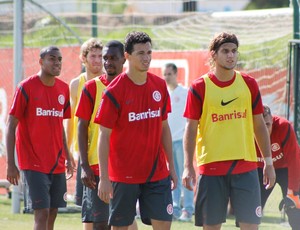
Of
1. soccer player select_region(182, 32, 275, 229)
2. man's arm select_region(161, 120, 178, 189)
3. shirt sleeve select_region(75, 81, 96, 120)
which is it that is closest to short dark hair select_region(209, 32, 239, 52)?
soccer player select_region(182, 32, 275, 229)

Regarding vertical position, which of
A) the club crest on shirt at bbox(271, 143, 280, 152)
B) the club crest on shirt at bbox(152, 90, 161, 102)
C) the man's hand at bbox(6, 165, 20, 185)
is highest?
the club crest on shirt at bbox(152, 90, 161, 102)

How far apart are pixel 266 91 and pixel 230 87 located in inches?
232

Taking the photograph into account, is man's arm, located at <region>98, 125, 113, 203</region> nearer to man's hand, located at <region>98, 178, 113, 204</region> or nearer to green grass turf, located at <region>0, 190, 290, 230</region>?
man's hand, located at <region>98, 178, 113, 204</region>

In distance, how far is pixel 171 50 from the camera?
1518 cm

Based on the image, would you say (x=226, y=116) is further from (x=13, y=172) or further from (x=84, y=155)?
(x=13, y=172)

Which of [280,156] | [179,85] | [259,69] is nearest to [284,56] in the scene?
[259,69]

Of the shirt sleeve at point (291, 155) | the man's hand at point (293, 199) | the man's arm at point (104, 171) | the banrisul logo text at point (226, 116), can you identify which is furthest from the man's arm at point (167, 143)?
the man's hand at point (293, 199)

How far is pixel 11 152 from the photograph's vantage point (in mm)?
9523

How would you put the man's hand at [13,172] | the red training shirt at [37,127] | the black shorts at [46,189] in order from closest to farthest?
1. the man's hand at [13,172]
2. the black shorts at [46,189]
3. the red training shirt at [37,127]

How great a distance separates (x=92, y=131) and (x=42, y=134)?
2.77 ft

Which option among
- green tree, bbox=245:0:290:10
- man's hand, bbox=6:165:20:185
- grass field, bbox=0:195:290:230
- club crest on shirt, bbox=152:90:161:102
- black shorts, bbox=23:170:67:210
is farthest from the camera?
green tree, bbox=245:0:290:10

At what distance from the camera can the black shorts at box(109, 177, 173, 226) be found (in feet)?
27.0

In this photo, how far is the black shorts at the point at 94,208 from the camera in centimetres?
920

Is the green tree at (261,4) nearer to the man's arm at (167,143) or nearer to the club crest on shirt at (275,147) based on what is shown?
the club crest on shirt at (275,147)
